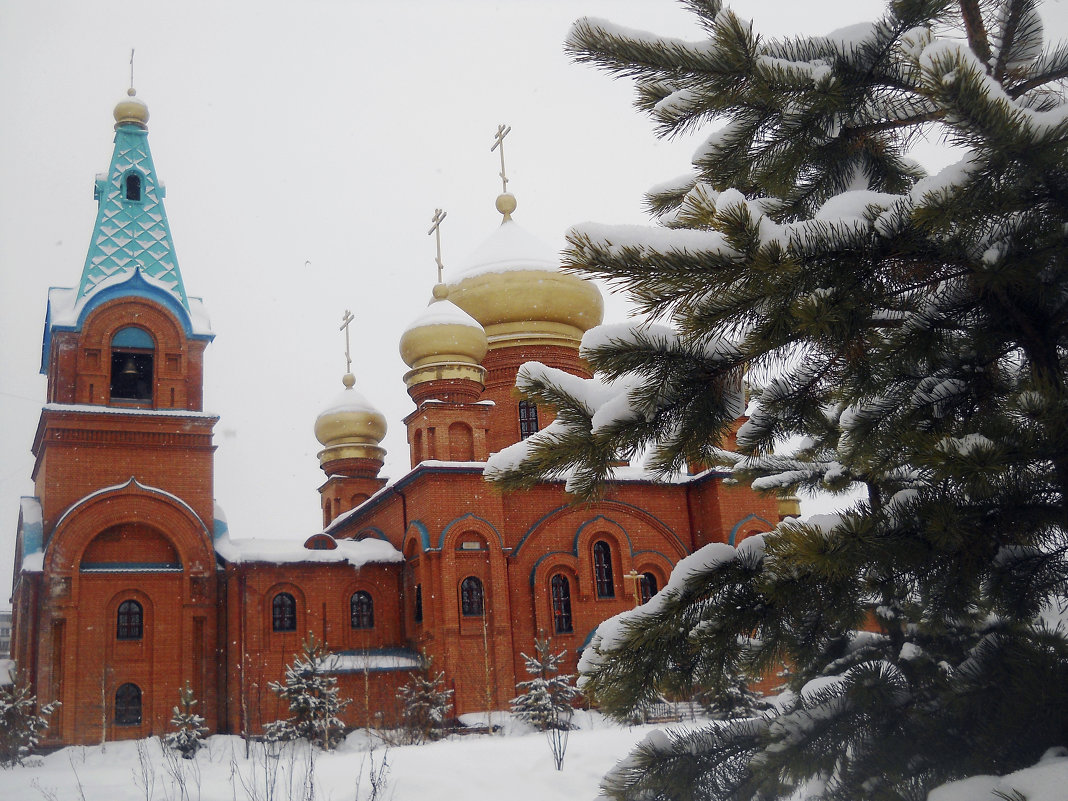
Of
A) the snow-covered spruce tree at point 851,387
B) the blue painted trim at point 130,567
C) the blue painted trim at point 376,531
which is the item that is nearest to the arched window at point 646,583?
the blue painted trim at point 376,531

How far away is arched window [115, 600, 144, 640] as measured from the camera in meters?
16.6

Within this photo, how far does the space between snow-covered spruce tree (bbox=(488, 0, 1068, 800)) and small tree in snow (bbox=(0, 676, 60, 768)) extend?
14.0 m

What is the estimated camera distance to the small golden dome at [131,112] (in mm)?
19656

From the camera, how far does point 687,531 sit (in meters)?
19.8

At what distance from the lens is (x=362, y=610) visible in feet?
60.4

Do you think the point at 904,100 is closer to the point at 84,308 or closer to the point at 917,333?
the point at 917,333

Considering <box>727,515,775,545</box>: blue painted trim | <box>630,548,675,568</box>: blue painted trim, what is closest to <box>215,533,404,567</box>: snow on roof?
<box>630,548,675,568</box>: blue painted trim

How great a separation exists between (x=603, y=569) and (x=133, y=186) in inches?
473

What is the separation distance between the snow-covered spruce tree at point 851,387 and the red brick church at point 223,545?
1413cm

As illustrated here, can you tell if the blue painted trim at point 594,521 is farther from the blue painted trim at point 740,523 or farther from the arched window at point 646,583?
the blue painted trim at point 740,523

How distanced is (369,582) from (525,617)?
3090mm

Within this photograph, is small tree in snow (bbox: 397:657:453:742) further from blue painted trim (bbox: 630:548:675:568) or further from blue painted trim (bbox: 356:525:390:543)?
blue painted trim (bbox: 630:548:675:568)

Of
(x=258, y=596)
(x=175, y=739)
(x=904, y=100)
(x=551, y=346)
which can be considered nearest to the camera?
(x=904, y=100)

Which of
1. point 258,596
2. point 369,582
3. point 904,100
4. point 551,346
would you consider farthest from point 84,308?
point 904,100
